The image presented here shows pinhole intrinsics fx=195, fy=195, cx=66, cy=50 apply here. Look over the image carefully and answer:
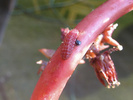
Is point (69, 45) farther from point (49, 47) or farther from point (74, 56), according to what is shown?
point (49, 47)

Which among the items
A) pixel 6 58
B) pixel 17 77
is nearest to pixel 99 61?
pixel 17 77

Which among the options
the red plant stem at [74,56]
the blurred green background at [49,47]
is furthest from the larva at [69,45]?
the blurred green background at [49,47]

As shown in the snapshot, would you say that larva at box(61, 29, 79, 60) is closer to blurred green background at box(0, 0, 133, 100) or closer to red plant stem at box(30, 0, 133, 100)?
red plant stem at box(30, 0, 133, 100)

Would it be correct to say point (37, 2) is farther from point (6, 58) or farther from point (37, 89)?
point (37, 89)

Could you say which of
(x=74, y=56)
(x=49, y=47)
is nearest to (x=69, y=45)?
(x=74, y=56)

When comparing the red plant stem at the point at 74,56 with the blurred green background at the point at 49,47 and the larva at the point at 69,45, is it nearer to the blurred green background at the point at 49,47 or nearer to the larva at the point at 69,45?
the larva at the point at 69,45
